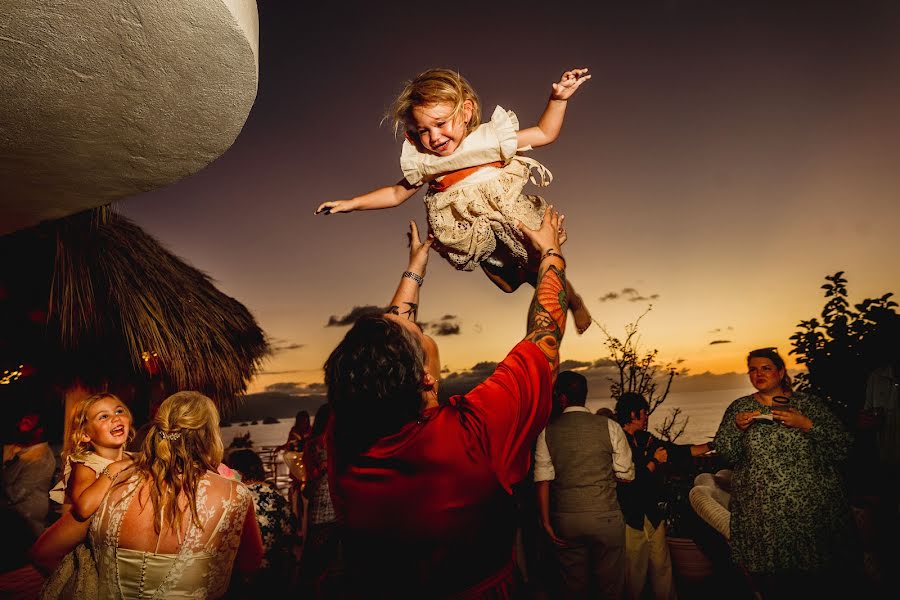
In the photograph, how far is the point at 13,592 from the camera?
4.25 meters

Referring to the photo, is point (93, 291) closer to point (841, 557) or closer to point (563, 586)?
point (563, 586)

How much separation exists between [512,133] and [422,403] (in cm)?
106

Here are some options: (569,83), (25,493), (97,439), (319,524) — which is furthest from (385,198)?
(25,493)

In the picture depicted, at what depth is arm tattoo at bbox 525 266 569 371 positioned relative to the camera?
1.64 meters

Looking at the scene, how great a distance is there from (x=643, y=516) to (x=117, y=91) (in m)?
5.39

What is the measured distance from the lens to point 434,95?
191 centimetres

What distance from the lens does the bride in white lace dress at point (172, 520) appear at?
89.4 inches

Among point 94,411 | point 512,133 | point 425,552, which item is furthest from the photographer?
point 94,411

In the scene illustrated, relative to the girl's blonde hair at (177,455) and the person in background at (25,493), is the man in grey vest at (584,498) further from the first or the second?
the person in background at (25,493)

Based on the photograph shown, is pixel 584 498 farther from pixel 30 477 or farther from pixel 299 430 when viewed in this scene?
pixel 30 477

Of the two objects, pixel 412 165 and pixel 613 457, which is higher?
pixel 412 165

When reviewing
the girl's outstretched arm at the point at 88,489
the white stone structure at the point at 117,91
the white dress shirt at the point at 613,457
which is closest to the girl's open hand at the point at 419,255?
the white stone structure at the point at 117,91

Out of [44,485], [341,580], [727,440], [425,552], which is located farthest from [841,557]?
[44,485]

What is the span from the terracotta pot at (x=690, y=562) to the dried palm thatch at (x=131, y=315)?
20.4ft
